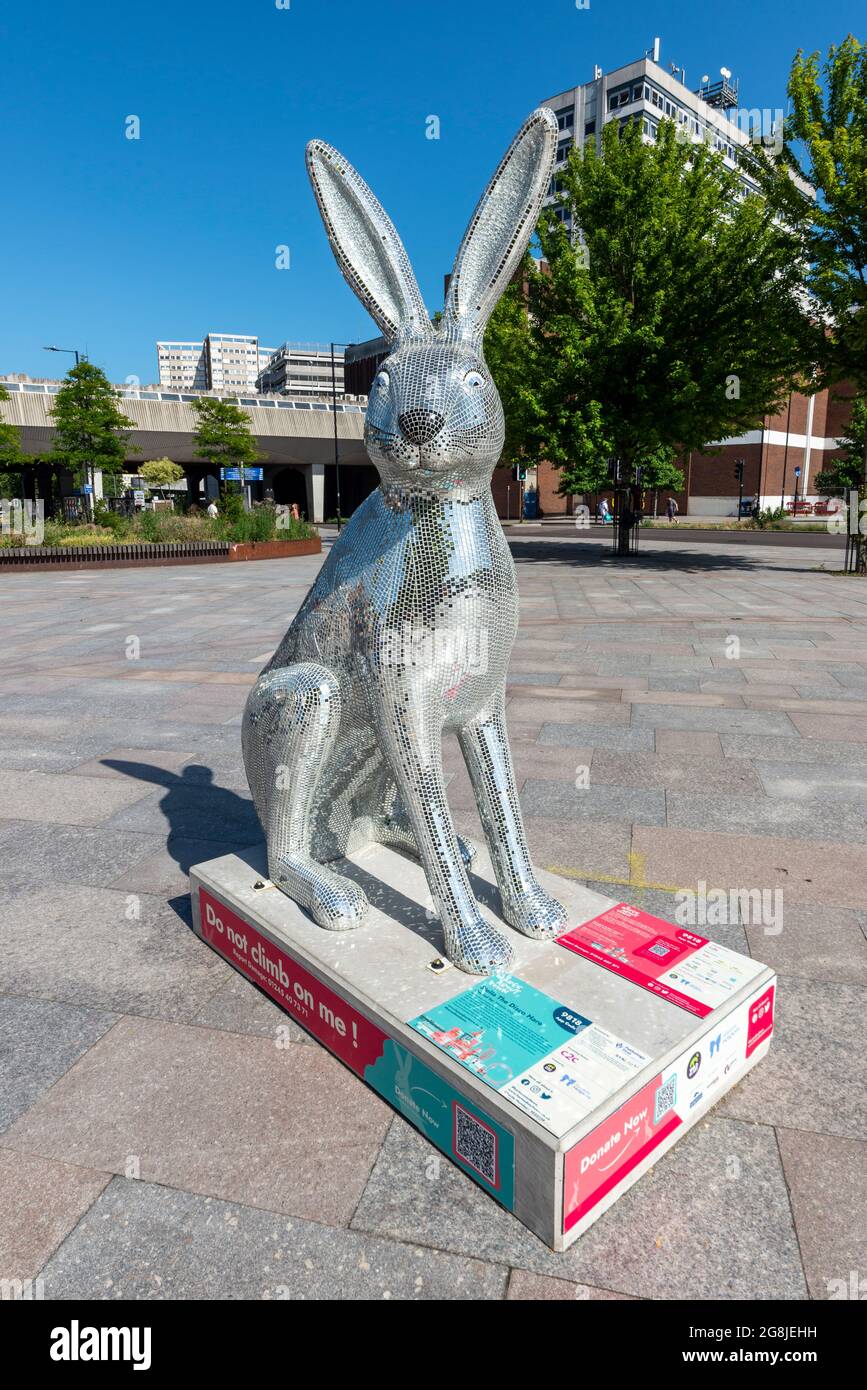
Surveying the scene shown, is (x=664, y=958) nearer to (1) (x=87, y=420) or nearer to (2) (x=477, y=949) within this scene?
(2) (x=477, y=949)

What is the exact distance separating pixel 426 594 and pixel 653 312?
19258mm

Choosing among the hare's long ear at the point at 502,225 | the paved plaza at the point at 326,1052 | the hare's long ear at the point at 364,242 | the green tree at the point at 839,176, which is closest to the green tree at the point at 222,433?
the green tree at the point at 839,176

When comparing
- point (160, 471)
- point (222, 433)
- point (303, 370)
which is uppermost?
point (303, 370)

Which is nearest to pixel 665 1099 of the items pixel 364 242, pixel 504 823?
pixel 504 823

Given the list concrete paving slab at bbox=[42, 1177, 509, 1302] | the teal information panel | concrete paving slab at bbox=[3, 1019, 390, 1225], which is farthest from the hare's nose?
concrete paving slab at bbox=[42, 1177, 509, 1302]

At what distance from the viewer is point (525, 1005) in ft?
8.00

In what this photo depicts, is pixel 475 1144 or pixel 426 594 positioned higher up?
pixel 426 594

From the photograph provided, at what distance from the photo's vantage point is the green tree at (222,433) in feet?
128

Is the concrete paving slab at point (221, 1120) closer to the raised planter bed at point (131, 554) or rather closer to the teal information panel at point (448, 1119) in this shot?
the teal information panel at point (448, 1119)

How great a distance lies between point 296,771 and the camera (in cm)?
292

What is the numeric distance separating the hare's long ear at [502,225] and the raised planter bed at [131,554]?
2042 centimetres

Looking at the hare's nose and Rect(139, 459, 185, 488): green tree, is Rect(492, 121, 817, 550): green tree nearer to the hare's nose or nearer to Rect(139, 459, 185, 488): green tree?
the hare's nose

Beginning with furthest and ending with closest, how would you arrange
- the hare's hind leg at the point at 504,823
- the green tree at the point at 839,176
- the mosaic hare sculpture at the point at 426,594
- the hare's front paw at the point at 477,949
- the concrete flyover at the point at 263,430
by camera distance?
the concrete flyover at the point at 263,430 < the green tree at the point at 839,176 < the hare's hind leg at the point at 504,823 < the hare's front paw at the point at 477,949 < the mosaic hare sculpture at the point at 426,594
